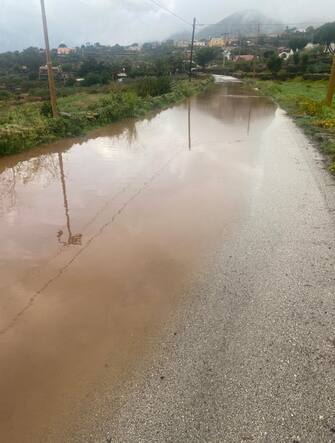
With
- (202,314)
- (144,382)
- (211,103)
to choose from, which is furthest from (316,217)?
(211,103)

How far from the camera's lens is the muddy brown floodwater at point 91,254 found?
11.3 ft

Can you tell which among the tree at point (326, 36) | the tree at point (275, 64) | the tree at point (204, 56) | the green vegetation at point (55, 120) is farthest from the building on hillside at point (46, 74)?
the tree at point (326, 36)

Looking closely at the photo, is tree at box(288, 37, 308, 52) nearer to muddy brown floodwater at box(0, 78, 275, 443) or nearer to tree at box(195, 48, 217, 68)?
tree at box(195, 48, 217, 68)

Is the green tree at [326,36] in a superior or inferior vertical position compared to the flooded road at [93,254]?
superior

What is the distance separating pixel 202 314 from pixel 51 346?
1783 millimetres

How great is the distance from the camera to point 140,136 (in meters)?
15.4

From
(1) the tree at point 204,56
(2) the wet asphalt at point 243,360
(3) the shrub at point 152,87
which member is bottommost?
(2) the wet asphalt at point 243,360

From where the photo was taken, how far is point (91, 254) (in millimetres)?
5680

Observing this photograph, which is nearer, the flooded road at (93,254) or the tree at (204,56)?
the flooded road at (93,254)

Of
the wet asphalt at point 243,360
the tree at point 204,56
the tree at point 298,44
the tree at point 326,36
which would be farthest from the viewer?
the tree at point 298,44

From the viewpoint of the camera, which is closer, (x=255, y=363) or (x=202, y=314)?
(x=255, y=363)

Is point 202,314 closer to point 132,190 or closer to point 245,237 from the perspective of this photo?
point 245,237

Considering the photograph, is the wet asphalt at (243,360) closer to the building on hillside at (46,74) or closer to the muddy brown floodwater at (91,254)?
the muddy brown floodwater at (91,254)

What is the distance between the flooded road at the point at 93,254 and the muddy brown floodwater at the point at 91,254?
17mm
